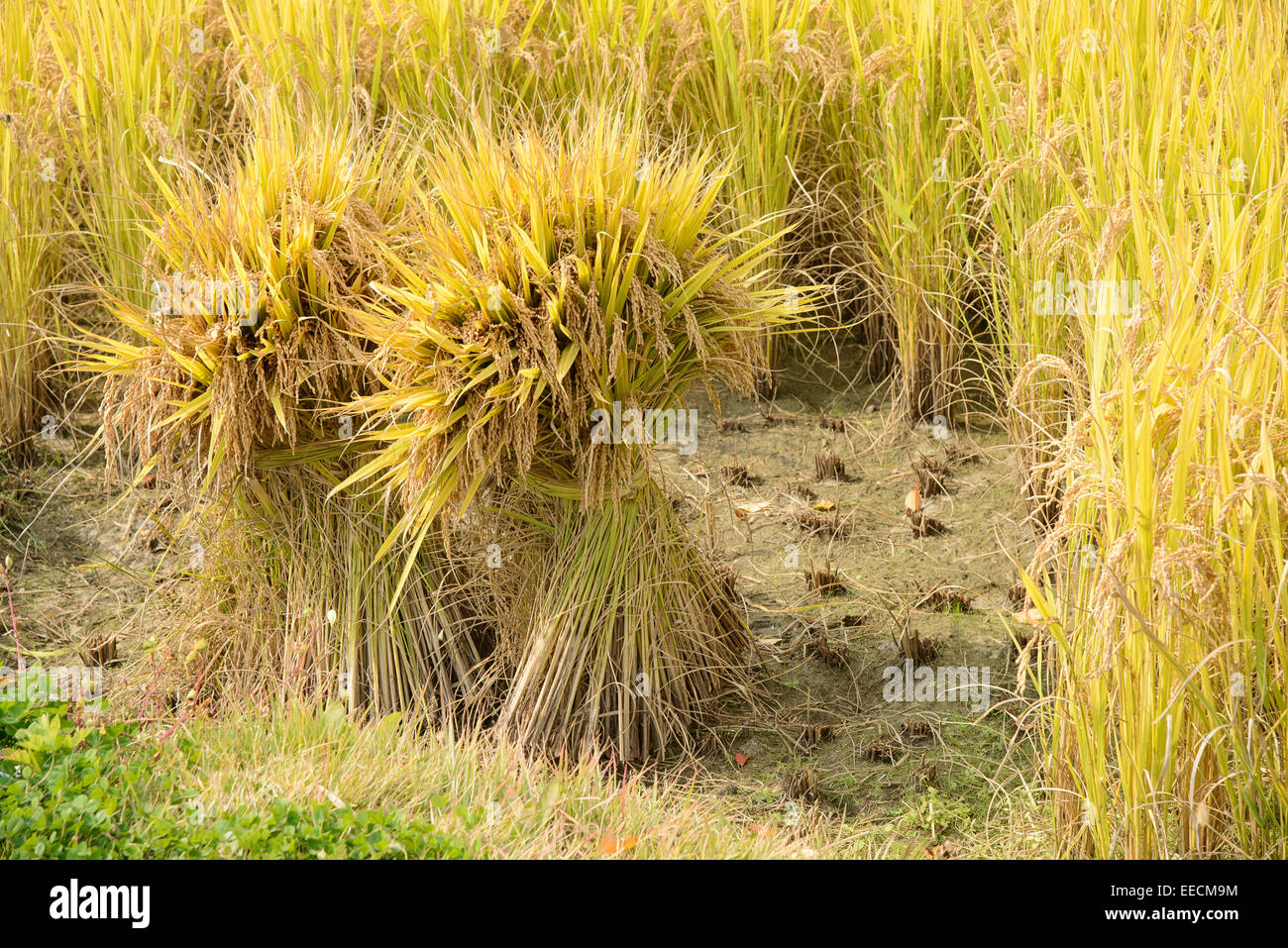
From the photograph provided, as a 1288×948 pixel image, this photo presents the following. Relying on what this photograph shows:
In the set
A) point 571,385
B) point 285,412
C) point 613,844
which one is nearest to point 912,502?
point 571,385

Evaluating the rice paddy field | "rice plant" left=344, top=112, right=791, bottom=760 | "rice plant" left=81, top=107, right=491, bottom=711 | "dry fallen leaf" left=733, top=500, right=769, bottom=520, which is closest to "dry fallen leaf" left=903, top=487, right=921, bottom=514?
the rice paddy field

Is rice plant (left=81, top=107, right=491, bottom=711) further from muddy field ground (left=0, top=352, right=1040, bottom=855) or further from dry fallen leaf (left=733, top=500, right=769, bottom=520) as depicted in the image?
dry fallen leaf (left=733, top=500, right=769, bottom=520)

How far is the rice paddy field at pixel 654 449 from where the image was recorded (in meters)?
2.19

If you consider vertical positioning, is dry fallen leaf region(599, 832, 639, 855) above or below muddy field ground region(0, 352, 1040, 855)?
below

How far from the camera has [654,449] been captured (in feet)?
10.2

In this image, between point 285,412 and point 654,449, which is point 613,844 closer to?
point 654,449

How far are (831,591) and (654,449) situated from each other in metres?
0.75

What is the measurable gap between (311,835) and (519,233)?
1.25 meters

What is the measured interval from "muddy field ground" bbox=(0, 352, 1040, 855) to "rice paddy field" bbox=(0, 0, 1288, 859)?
0.01 metres

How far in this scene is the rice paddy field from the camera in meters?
2.19

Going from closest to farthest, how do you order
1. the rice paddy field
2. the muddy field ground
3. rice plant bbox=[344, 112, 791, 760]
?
the rice paddy field, rice plant bbox=[344, 112, 791, 760], the muddy field ground

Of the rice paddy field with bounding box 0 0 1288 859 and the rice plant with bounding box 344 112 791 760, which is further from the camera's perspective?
the rice plant with bounding box 344 112 791 760
